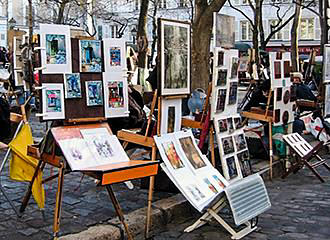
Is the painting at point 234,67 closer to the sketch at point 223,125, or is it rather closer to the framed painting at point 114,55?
the sketch at point 223,125

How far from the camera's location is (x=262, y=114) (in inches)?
291

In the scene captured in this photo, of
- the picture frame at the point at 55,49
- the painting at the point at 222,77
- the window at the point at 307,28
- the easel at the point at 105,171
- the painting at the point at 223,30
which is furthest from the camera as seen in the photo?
the window at the point at 307,28

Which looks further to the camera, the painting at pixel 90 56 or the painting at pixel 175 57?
the painting at pixel 175 57

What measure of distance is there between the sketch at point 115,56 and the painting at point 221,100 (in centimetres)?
126

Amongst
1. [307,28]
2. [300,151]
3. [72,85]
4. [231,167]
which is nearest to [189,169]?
[231,167]

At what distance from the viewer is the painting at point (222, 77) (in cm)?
575

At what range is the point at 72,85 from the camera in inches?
185

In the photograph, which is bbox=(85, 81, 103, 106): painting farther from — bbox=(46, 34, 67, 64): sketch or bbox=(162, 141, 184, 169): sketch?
bbox=(162, 141, 184, 169): sketch

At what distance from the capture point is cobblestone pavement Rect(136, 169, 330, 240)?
498cm

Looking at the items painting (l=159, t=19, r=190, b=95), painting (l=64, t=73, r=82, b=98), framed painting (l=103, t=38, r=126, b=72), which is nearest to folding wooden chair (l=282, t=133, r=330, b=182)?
painting (l=159, t=19, r=190, b=95)

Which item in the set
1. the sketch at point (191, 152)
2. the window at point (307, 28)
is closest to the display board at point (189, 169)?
the sketch at point (191, 152)

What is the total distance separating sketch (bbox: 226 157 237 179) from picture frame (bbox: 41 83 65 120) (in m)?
2.03

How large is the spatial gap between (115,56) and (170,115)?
81 cm

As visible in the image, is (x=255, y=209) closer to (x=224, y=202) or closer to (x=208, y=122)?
(x=224, y=202)
